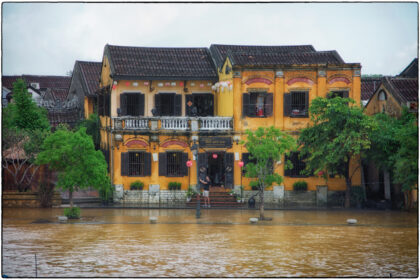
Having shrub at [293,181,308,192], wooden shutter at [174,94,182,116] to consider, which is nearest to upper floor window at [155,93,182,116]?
wooden shutter at [174,94,182,116]

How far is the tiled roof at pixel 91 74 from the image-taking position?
161 ft

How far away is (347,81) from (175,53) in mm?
10750

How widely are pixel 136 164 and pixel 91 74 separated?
1342cm

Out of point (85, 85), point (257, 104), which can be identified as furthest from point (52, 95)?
point (257, 104)

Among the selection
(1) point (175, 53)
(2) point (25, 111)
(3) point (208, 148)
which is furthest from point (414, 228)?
(2) point (25, 111)

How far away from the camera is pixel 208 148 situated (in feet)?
129

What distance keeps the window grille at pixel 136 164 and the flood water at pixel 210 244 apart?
3.87 m

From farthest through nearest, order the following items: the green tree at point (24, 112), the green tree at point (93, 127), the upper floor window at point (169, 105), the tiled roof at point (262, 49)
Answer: the green tree at point (93, 127) → the tiled roof at point (262, 49) → the upper floor window at point (169, 105) → the green tree at point (24, 112)

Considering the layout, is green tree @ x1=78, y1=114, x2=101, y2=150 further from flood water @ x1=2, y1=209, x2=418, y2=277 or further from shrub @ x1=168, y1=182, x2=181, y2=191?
flood water @ x1=2, y1=209, x2=418, y2=277

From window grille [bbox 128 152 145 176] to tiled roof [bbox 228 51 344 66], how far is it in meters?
7.31

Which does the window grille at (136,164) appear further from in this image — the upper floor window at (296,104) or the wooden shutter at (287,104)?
the upper floor window at (296,104)

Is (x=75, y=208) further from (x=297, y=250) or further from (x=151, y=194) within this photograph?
(x=297, y=250)

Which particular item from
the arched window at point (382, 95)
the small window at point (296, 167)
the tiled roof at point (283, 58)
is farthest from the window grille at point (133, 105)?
the arched window at point (382, 95)

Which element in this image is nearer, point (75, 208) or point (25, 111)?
point (75, 208)
